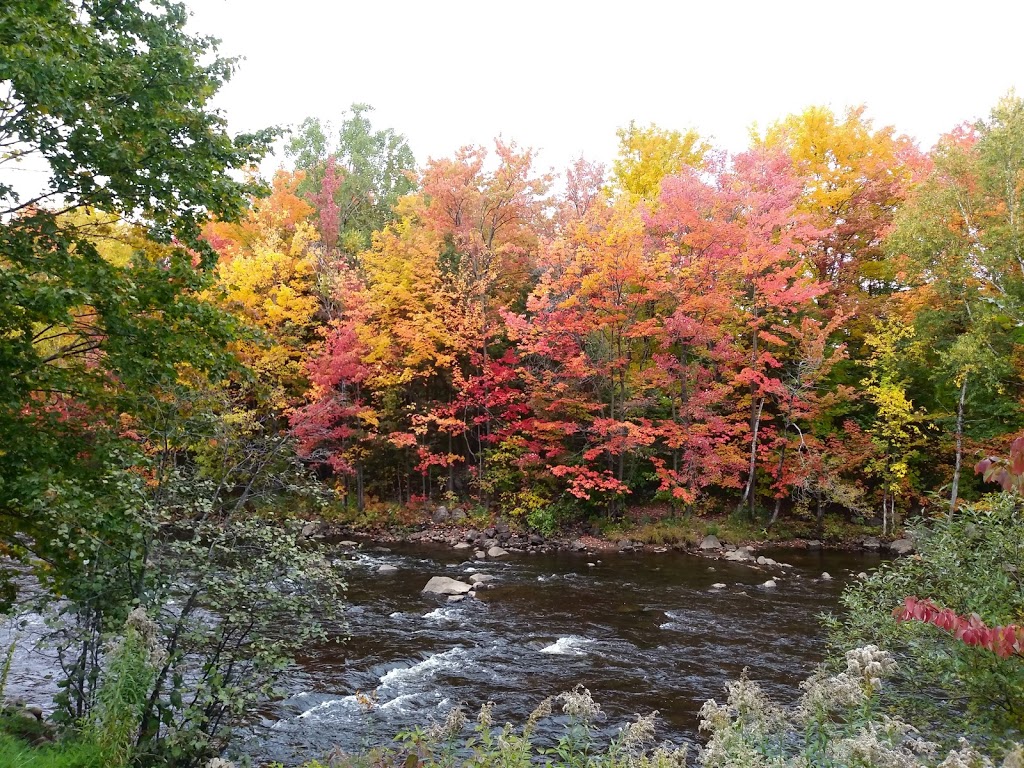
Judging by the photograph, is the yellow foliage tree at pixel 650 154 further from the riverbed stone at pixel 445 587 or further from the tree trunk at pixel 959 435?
the riverbed stone at pixel 445 587

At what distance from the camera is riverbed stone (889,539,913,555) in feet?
66.3

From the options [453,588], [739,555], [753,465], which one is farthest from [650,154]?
[453,588]

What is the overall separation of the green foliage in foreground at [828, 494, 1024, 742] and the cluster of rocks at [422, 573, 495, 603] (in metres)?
8.77

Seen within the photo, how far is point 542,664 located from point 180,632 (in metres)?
6.85

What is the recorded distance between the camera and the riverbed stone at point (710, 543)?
826 inches

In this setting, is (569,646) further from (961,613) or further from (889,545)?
(889,545)

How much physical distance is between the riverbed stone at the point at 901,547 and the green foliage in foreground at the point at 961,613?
1416 centimetres

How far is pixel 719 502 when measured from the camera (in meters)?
24.8

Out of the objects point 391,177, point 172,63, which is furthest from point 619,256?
point 391,177

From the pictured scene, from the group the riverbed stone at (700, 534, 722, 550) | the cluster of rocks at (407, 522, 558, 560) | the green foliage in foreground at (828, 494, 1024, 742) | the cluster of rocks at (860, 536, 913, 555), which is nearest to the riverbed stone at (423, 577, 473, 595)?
the cluster of rocks at (407, 522, 558, 560)

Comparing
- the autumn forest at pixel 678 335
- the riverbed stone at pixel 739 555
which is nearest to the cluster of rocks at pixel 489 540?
the autumn forest at pixel 678 335

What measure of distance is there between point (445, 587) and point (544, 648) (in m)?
4.39

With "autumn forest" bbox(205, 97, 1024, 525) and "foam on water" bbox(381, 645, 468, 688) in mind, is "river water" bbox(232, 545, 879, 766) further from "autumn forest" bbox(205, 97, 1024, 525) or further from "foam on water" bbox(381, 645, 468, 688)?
"autumn forest" bbox(205, 97, 1024, 525)

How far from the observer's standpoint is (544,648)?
37.8 ft
